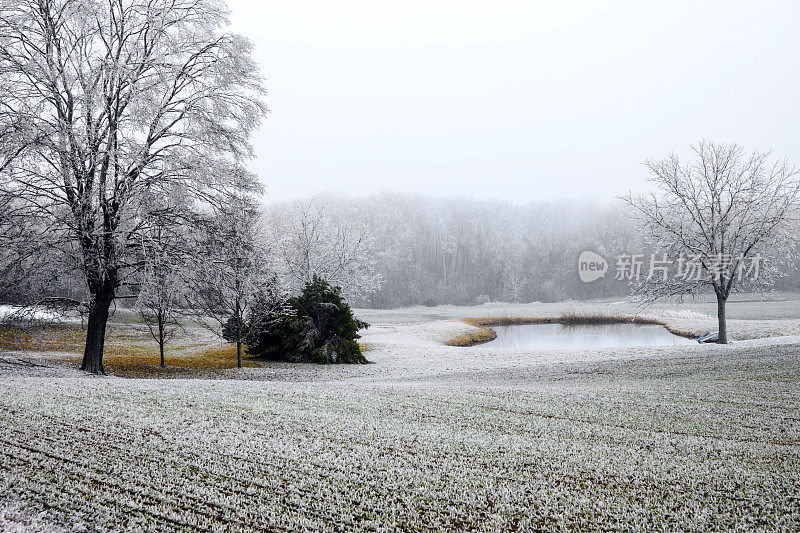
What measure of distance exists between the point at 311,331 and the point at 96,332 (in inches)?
377

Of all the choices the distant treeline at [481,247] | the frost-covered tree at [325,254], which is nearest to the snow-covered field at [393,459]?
the frost-covered tree at [325,254]

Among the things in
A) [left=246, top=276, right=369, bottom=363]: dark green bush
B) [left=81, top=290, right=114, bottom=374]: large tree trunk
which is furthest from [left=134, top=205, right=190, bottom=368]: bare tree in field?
[left=246, top=276, right=369, bottom=363]: dark green bush

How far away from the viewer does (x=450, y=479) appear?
369 centimetres

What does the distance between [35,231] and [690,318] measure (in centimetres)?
4598

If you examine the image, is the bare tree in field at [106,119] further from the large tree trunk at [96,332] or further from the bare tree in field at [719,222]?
the bare tree in field at [719,222]

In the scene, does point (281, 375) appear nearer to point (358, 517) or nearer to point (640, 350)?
point (358, 517)

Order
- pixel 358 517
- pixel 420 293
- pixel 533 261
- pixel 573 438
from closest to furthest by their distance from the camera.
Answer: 1. pixel 358 517
2. pixel 573 438
3. pixel 420 293
4. pixel 533 261

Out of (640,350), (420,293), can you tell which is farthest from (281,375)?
(420,293)

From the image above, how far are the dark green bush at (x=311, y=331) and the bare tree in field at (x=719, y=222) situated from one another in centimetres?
1600

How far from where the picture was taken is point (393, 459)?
4145mm

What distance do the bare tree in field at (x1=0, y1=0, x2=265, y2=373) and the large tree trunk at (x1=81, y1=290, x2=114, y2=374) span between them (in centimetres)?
3

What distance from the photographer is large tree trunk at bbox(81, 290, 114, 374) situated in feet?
41.7

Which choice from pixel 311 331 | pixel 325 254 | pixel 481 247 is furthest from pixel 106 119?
pixel 481 247

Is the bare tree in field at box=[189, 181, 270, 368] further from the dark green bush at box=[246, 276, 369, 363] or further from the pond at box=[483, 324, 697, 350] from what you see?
the pond at box=[483, 324, 697, 350]
